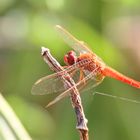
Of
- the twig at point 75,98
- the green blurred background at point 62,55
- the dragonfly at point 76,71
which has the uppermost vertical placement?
the twig at point 75,98

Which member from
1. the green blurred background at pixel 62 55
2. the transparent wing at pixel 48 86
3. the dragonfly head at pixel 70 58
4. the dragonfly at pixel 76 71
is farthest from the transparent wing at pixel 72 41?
the green blurred background at pixel 62 55

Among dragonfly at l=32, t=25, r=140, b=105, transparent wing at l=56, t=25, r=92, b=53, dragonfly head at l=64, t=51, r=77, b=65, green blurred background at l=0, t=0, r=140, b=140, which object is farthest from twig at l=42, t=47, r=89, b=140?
green blurred background at l=0, t=0, r=140, b=140

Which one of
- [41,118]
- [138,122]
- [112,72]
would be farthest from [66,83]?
[138,122]

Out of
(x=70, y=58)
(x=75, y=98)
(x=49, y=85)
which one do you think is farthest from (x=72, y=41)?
(x=75, y=98)

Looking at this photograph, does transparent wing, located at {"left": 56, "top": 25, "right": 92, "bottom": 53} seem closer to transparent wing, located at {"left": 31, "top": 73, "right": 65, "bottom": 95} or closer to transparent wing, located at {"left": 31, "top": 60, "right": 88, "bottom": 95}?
transparent wing, located at {"left": 31, "top": 60, "right": 88, "bottom": 95}

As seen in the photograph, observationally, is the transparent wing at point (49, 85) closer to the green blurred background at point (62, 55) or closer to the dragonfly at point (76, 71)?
the dragonfly at point (76, 71)

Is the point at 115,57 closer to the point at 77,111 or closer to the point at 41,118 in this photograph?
the point at 41,118
